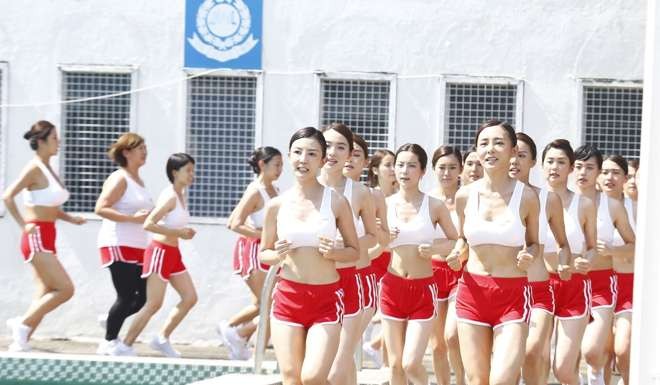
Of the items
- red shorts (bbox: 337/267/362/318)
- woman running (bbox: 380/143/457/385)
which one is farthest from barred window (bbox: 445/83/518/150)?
red shorts (bbox: 337/267/362/318)

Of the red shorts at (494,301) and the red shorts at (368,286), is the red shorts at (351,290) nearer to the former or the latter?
the red shorts at (494,301)

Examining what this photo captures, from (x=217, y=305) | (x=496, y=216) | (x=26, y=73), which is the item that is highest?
(x=26, y=73)

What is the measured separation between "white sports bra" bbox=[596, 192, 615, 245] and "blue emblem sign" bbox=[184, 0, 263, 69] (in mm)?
5323

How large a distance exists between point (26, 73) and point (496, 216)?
8.24 metres

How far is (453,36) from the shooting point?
53.3ft

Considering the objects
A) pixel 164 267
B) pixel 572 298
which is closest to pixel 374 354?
pixel 164 267

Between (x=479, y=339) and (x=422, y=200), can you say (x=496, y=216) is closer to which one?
(x=479, y=339)

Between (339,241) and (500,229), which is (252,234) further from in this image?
(500,229)

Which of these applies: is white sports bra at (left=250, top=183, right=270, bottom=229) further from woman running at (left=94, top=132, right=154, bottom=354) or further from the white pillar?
the white pillar

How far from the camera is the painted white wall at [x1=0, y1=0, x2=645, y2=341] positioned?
16203 millimetres

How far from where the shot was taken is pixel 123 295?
13.8 m

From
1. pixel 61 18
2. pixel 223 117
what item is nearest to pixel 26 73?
pixel 61 18

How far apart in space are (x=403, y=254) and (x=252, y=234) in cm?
286

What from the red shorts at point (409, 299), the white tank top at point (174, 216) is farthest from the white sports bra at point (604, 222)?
the white tank top at point (174, 216)
